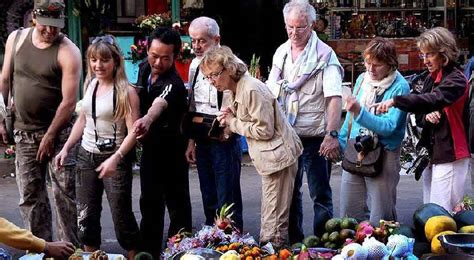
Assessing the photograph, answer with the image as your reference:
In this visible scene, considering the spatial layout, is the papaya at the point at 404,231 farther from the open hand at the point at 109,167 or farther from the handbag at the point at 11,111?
the handbag at the point at 11,111

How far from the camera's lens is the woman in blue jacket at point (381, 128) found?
588cm

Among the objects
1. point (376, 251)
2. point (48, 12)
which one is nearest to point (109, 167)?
point (48, 12)

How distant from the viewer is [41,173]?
6289 millimetres

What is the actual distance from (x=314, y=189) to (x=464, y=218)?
1251 mm

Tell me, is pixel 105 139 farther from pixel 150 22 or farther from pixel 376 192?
pixel 150 22

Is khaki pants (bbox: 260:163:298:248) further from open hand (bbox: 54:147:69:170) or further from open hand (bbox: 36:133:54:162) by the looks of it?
open hand (bbox: 36:133:54:162)

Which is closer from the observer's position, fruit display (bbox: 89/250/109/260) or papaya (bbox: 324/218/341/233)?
fruit display (bbox: 89/250/109/260)

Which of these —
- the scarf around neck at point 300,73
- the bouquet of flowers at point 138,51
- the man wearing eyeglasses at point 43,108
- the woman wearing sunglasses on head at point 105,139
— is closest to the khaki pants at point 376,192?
the scarf around neck at point 300,73

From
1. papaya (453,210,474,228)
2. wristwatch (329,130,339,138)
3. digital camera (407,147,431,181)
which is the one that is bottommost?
papaya (453,210,474,228)

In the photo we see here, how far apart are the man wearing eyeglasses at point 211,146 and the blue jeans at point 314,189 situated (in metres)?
0.42

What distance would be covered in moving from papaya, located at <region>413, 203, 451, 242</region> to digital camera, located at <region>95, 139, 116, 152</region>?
6.58 ft

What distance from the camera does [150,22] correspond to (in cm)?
1054

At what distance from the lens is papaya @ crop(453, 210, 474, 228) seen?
5541 mm

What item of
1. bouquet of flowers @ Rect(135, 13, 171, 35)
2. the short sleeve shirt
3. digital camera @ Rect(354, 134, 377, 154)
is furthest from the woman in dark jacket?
bouquet of flowers @ Rect(135, 13, 171, 35)
